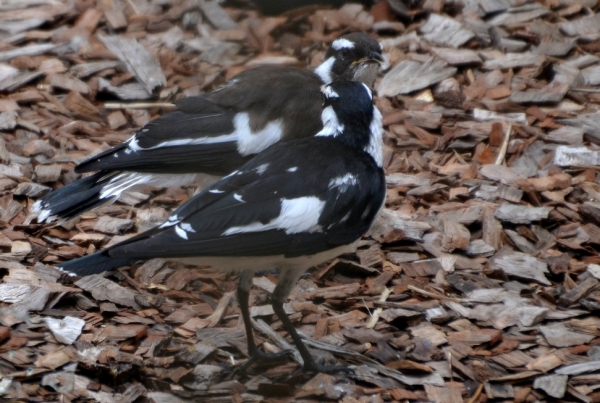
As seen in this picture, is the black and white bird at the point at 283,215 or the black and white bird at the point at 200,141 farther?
the black and white bird at the point at 200,141

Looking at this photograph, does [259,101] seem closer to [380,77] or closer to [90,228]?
[90,228]

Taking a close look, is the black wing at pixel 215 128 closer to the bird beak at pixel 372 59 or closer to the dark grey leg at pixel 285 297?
the bird beak at pixel 372 59

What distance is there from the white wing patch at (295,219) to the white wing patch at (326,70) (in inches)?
63.0

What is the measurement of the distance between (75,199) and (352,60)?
213cm

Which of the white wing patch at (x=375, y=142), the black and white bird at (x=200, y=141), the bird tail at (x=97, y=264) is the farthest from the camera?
the black and white bird at (x=200, y=141)

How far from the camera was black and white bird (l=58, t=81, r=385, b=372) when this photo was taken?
4.38 m

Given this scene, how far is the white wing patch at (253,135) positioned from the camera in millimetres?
5492

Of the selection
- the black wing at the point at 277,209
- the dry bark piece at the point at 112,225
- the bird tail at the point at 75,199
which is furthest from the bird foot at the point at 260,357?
the dry bark piece at the point at 112,225

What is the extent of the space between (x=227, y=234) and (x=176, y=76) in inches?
130

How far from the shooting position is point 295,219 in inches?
181

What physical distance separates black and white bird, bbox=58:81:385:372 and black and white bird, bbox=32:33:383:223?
1.71ft

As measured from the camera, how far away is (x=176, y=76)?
744cm

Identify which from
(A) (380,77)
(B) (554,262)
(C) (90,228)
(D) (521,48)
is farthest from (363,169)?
(D) (521,48)

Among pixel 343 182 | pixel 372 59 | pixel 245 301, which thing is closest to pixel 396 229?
pixel 343 182
